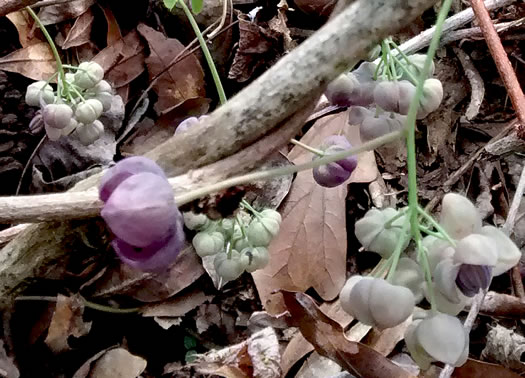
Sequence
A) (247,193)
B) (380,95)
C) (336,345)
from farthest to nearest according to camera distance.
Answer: (247,193) < (336,345) < (380,95)

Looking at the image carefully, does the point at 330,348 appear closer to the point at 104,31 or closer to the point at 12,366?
the point at 12,366

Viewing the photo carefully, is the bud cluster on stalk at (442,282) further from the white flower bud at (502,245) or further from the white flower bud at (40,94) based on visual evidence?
the white flower bud at (40,94)

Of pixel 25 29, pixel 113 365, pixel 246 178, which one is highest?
pixel 246 178

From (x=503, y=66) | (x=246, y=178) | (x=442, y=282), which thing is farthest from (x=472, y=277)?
(x=503, y=66)

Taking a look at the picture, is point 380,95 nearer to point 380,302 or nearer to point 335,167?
point 335,167

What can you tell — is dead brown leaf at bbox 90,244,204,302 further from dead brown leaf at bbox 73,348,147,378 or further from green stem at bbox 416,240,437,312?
green stem at bbox 416,240,437,312

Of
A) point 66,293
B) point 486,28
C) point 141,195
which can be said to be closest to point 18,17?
point 66,293

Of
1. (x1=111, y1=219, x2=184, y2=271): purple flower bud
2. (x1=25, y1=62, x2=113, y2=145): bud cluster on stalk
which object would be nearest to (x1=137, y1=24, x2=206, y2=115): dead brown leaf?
(x1=25, y1=62, x2=113, y2=145): bud cluster on stalk
